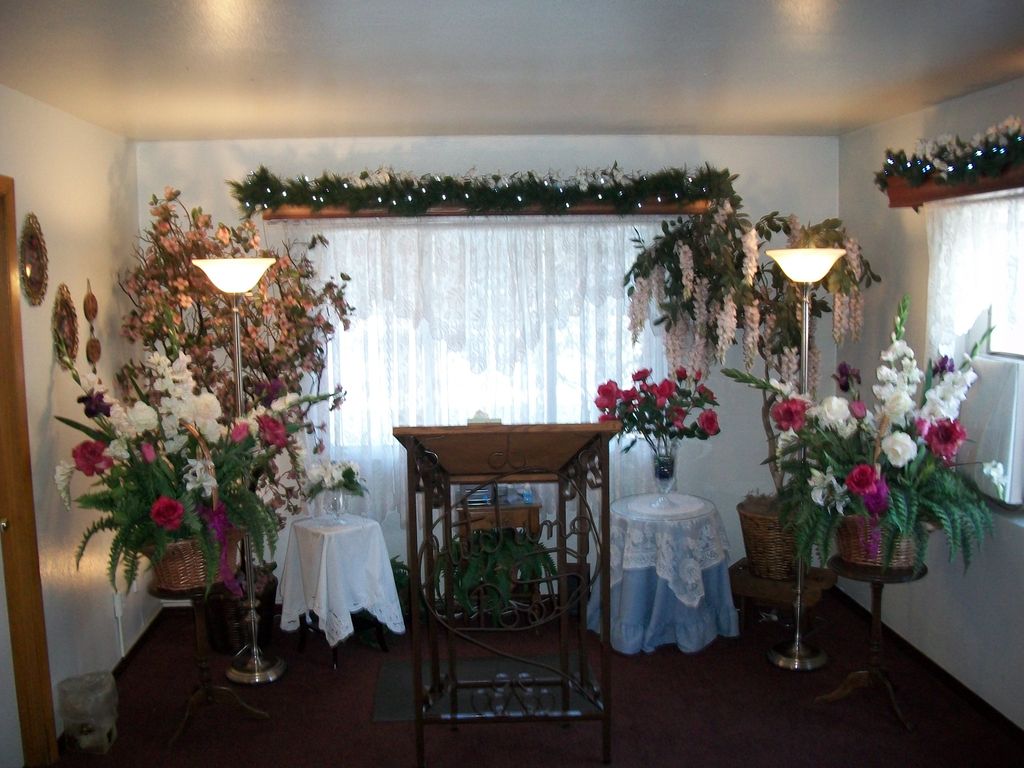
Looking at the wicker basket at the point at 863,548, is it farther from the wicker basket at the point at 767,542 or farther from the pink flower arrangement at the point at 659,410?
the pink flower arrangement at the point at 659,410

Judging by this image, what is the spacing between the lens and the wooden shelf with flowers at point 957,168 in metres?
3.11

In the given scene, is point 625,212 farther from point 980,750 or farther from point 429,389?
point 980,750

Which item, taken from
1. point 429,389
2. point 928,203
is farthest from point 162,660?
point 928,203

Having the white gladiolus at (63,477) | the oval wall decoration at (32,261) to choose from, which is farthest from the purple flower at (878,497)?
the oval wall decoration at (32,261)

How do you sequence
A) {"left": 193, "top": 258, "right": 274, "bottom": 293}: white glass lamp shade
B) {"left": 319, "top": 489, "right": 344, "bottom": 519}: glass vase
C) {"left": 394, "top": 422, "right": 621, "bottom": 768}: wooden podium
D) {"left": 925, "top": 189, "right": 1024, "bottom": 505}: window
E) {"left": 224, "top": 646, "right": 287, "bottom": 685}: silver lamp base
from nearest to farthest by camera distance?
{"left": 394, "top": 422, "right": 621, "bottom": 768}: wooden podium → {"left": 925, "top": 189, "right": 1024, "bottom": 505}: window → {"left": 193, "top": 258, "right": 274, "bottom": 293}: white glass lamp shade → {"left": 224, "top": 646, "right": 287, "bottom": 685}: silver lamp base → {"left": 319, "top": 489, "right": 344, "bottom": 519}: glass vase

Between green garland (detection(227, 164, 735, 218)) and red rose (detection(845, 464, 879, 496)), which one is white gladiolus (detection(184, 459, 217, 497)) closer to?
green garland (detection(227, 164, 735, 218))

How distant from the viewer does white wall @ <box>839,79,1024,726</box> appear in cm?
349

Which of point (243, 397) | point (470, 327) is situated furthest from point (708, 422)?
point (243, 397)

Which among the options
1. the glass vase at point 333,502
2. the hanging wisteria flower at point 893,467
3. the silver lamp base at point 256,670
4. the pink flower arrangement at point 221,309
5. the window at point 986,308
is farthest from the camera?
the glass vase at point 333,502

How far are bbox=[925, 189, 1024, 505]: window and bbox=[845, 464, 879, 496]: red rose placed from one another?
1.81 feet

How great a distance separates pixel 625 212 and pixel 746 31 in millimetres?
1852

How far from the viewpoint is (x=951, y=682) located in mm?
3848

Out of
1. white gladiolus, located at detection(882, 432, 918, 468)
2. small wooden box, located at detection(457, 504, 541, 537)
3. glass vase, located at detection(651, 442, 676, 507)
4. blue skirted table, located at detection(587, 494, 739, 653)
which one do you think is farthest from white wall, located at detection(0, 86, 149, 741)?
white gladiolus, located at detection(882, 432, 918, 468)

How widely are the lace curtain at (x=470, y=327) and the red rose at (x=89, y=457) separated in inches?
66.6
